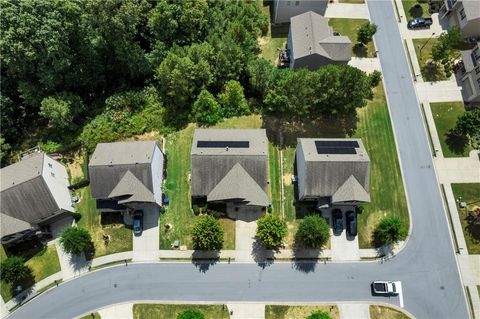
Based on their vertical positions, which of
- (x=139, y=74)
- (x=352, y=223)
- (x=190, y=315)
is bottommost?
(x=190, y=315)

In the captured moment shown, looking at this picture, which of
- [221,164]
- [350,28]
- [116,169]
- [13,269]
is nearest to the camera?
[13,269]

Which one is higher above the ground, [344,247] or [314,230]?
[314,230]

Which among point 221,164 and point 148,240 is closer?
point 221,164

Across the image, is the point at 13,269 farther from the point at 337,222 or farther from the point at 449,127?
the point at 449,127

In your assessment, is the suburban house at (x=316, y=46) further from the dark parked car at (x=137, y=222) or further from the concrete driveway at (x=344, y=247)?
the dark parked car at (x=137, y=222)

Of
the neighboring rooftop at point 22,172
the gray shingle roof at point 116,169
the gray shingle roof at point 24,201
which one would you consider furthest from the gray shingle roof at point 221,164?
the neighboring rooftop at point 22,172

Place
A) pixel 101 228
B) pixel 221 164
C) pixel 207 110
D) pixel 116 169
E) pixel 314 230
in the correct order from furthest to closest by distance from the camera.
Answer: pixel 207 110 < pixel 101 228 < pixel 221 164 < pixel 116 169 < pixel 314 230

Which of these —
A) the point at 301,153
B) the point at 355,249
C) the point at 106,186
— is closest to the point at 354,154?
the point at 301,153

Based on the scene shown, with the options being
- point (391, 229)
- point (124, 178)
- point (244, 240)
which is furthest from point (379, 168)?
point (124, 178)
